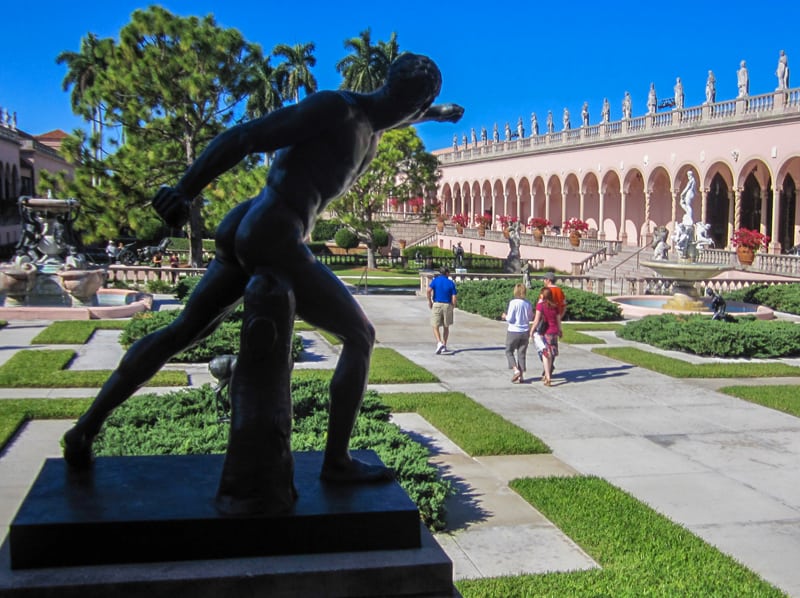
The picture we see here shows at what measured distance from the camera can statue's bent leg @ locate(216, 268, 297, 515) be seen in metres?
3.36

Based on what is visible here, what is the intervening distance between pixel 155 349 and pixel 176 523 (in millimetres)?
902

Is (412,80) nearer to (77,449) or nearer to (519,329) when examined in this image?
(77,449)

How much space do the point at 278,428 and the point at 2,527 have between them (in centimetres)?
300

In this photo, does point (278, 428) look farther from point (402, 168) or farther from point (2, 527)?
point (402, 168)

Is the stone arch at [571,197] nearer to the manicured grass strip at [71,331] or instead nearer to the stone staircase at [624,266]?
the stone staircase at [624,266]

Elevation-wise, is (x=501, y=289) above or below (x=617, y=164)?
below

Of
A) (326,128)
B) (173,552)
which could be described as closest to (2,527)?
(173,552)

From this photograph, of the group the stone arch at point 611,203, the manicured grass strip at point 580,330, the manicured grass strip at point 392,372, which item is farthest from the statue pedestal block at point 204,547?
the stone arch at point 611,203

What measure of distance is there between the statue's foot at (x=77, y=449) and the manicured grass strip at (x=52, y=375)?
6.33 meters

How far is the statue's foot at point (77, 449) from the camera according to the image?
12.3ft

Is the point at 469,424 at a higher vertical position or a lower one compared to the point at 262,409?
lower

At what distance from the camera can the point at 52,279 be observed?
1989cm

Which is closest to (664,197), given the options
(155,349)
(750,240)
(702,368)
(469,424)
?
(750,240)

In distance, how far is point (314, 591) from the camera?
10.3 feet
